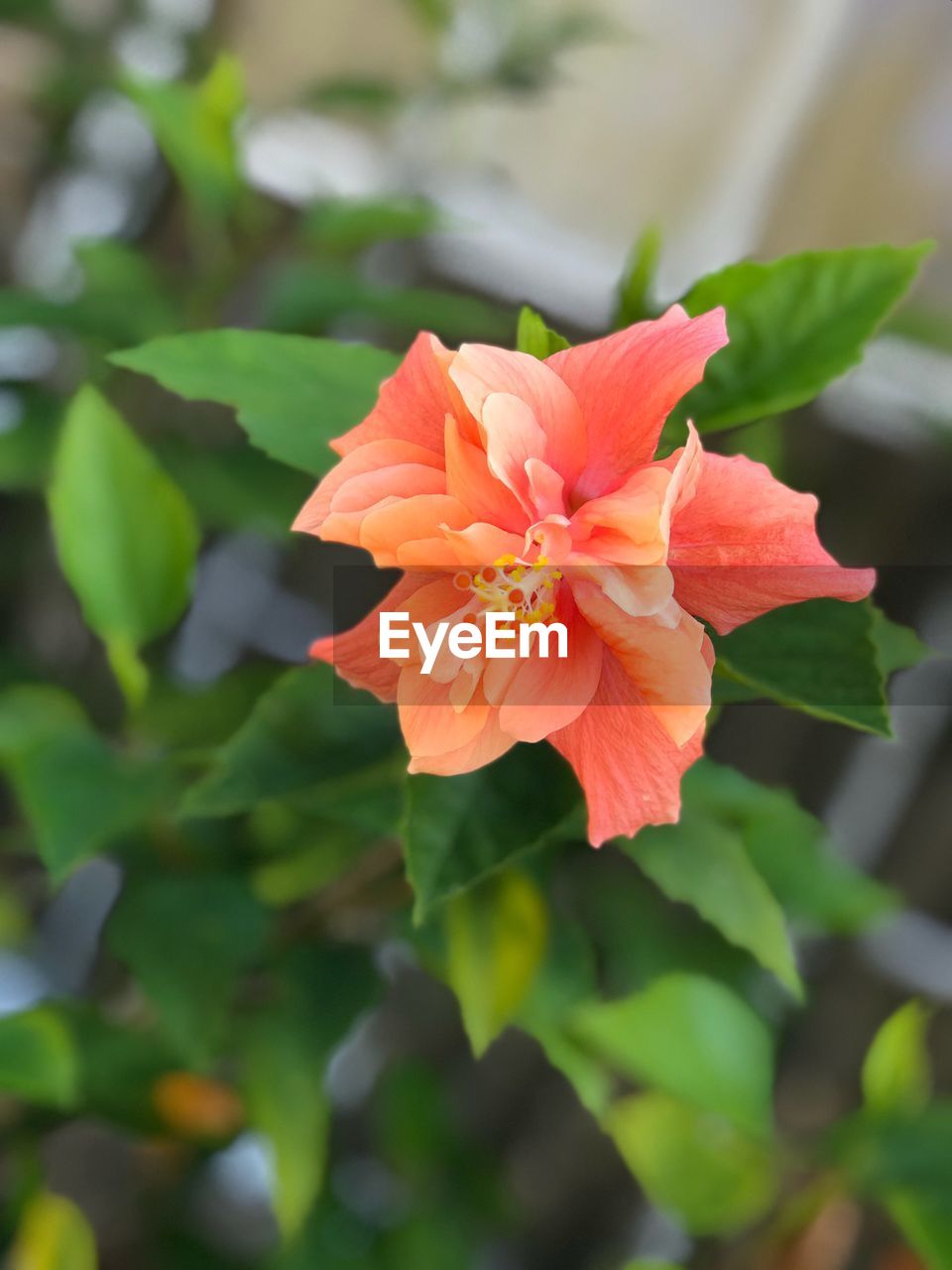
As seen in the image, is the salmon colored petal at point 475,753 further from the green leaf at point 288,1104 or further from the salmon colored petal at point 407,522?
the green leaf at point 288,1104

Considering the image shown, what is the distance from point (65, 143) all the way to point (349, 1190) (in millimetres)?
1079

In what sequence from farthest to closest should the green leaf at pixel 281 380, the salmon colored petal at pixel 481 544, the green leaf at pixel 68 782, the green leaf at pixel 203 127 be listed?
the green leaf at pixel 203 127 < the green leaf at pixel 68 782 < the green leaf at pixel 281 380 < the salmon colored petal at pixel 481 544

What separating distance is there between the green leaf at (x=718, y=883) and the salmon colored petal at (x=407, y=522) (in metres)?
0.16

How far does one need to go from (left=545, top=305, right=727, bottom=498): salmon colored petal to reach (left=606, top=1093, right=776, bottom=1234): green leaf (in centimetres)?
51

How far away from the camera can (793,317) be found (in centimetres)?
36

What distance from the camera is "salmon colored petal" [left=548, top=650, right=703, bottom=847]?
0.86 ft

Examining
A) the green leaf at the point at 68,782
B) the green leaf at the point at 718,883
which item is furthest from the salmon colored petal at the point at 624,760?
the green leaf at the point at 68,782

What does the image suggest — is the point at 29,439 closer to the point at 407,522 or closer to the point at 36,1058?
the point at 36,1058

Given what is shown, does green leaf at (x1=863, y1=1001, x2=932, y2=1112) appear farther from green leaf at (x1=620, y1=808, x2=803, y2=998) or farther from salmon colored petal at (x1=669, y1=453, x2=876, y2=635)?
salmon colored petal at (x1=669, y1=453, x2=876, y2=635)

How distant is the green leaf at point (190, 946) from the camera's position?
1.73 ft

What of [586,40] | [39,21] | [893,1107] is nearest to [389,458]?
[893,1107]

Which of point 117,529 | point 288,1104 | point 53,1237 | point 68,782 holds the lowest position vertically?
point 53,1237

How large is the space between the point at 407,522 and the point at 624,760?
8cm

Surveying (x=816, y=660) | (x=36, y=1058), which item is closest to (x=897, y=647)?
(x=816, y=660)
